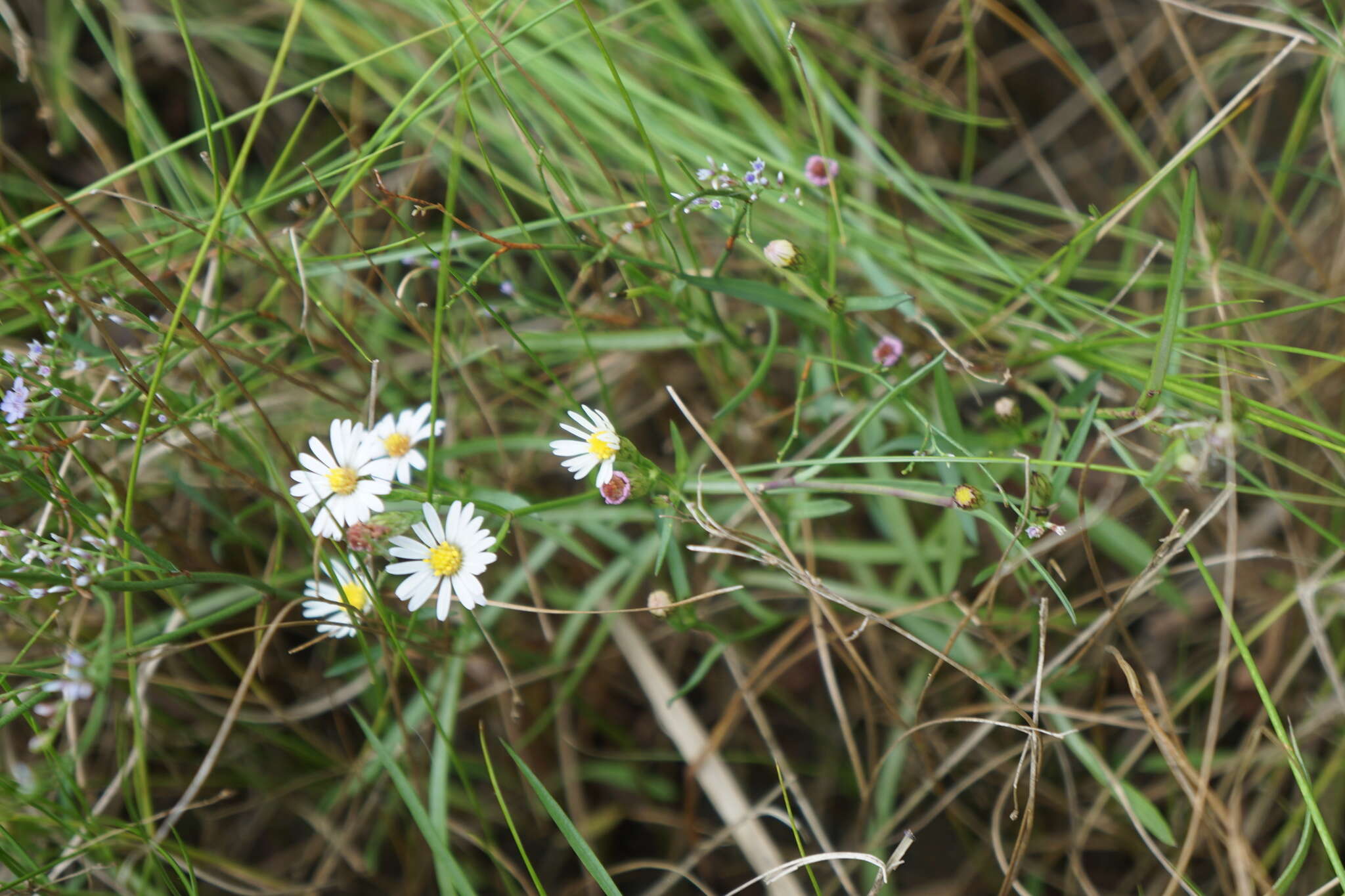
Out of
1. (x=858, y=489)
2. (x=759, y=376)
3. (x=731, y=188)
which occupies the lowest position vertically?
(x=858, y=489)

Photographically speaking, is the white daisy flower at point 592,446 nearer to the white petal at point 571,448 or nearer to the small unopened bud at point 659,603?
the white petal at point 571,448

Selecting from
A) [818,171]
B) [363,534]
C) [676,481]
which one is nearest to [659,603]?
[676,481]

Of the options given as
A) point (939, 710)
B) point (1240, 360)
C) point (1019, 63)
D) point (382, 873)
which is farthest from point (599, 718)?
point (1019, 63)

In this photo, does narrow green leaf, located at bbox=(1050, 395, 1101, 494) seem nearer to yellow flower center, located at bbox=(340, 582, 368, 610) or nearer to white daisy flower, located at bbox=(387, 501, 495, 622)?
white daisy flower, located at bbox=(387, 501, 495, 622)

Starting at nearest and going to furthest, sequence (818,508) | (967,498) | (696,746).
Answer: (967,498) < (818,508) < (696,746)

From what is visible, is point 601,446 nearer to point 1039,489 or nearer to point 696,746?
point 1039,489

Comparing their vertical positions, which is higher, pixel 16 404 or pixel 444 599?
pixel 16 404

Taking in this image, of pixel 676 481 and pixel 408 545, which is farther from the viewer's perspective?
pixel 676 481

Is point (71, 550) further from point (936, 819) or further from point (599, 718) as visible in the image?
point (936, 819)

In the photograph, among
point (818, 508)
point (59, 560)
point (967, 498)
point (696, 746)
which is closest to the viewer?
point (967, 498)
